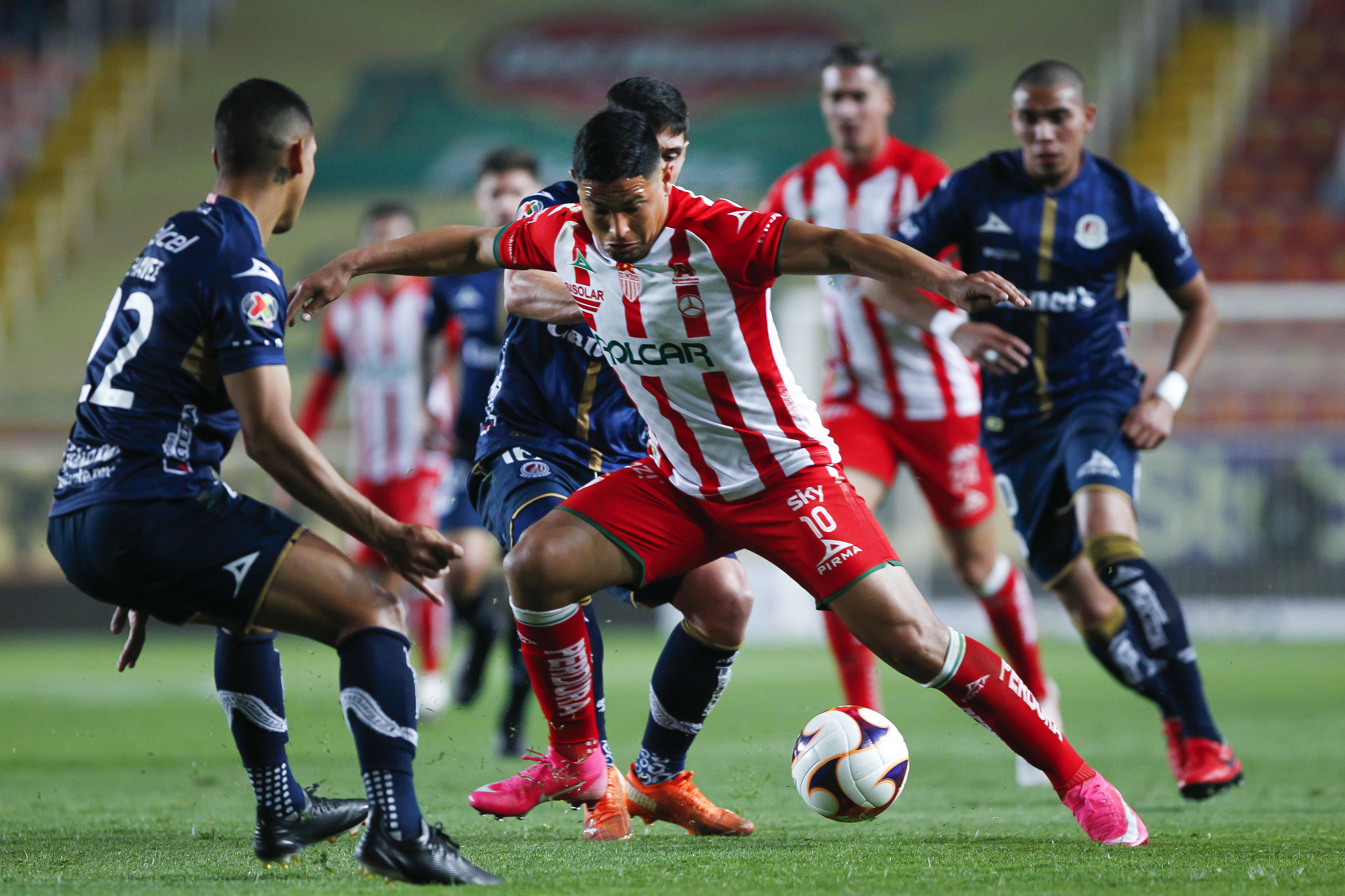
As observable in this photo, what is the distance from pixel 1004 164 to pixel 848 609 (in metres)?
2.47

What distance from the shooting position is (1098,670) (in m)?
11.2

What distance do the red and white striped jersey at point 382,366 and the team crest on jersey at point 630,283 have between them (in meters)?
5.29

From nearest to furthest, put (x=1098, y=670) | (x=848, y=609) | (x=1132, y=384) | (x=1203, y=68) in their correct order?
1. (x=848, y=609)
2. (x=1132, y=384)
3. (x=1098, y=670)
4. (x=1203, y=68)

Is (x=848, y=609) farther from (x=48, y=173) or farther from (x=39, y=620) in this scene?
(x=48, y=173)

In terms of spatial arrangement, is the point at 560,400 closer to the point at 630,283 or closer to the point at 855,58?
the point at 630,283

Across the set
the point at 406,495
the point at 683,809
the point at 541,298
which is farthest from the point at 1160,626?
the point at 406,495

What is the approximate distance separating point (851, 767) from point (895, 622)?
1.68 ft

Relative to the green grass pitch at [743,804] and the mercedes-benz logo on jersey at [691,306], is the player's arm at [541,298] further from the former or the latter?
the green grass pitch at [743,804]

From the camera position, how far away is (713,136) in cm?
2108

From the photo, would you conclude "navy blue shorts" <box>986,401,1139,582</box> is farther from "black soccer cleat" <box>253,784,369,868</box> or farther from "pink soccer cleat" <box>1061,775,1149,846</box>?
"black soccer cleat" <box>253,784,369,868</box>

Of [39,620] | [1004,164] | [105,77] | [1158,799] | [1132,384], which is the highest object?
[105,77]

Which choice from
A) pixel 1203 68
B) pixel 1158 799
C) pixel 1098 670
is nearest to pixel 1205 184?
pixel 1203 68

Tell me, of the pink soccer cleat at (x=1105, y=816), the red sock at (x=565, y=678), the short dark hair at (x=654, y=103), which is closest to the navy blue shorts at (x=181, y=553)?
the red sock at (x=565, y=678)

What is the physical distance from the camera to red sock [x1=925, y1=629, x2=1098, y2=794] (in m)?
4.16
